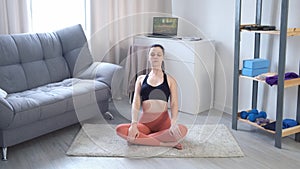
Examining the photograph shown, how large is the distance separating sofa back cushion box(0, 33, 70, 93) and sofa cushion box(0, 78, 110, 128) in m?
0.10

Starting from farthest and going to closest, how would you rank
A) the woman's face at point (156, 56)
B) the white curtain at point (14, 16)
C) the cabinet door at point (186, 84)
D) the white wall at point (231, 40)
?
the cabinet door at point (186, 84) < the white curtain at point (14, 16) < the white wall at point (231, 40) < the woman's face at point (156, 56)

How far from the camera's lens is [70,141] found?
10.0 ft

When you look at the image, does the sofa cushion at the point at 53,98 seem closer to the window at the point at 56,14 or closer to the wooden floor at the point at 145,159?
the wooden floor at the point at 145,159

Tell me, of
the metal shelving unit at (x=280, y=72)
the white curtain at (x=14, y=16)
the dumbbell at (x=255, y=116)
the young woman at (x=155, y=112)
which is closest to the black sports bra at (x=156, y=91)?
the young woman at (x=155, y=112)

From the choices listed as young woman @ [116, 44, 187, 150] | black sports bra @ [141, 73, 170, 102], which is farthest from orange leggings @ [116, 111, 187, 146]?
black sports bra @ [141, 73, 170, 102]

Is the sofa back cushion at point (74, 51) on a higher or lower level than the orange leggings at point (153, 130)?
higher

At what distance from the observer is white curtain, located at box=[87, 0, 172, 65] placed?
4172 millimetres

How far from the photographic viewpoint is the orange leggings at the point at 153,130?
286 cm

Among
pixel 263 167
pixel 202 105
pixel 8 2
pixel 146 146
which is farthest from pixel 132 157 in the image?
pixel 8 2

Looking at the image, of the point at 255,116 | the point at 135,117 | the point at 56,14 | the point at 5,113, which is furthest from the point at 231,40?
the point at 5,113

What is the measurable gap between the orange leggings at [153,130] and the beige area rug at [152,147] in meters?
0.06

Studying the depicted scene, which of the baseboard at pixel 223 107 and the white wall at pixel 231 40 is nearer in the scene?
the white wall at pixel 231 40

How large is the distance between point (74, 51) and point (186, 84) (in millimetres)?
1187

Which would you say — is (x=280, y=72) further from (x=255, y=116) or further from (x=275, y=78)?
(x=255, y=116)
